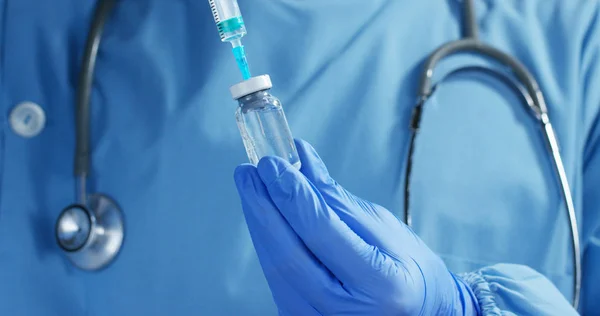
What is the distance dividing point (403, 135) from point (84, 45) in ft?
1.28

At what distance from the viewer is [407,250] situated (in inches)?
23.6

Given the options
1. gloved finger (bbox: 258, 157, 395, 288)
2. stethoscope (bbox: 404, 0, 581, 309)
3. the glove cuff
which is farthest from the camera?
stethoscope (bbox: 404, 0, 581, 309)

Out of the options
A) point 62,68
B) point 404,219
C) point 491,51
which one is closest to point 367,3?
point 491,51

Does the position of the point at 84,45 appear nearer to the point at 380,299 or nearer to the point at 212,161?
the point at 212,161

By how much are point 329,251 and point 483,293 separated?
0.22m

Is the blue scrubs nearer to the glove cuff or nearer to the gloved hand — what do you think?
the glove cuff

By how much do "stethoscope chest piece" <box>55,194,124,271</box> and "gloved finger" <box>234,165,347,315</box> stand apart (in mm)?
225

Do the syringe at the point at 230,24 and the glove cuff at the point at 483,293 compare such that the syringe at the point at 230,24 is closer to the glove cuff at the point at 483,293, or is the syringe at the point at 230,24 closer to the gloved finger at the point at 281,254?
the gloved finger at the point at 281,254

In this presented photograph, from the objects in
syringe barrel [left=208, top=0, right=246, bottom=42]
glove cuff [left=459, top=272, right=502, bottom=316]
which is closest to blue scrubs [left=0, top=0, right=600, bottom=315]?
glove cuff [left=459, top=272, right=502, bottom=316]

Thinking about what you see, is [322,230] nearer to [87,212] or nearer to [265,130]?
[265,130]

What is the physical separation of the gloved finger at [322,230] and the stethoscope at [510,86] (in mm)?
234

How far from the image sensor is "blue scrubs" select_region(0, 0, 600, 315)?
0.75 metres

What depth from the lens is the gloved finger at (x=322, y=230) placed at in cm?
56

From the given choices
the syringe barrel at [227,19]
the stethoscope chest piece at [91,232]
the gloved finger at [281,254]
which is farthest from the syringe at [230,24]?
the stethoscope chest piece at [91,232]
